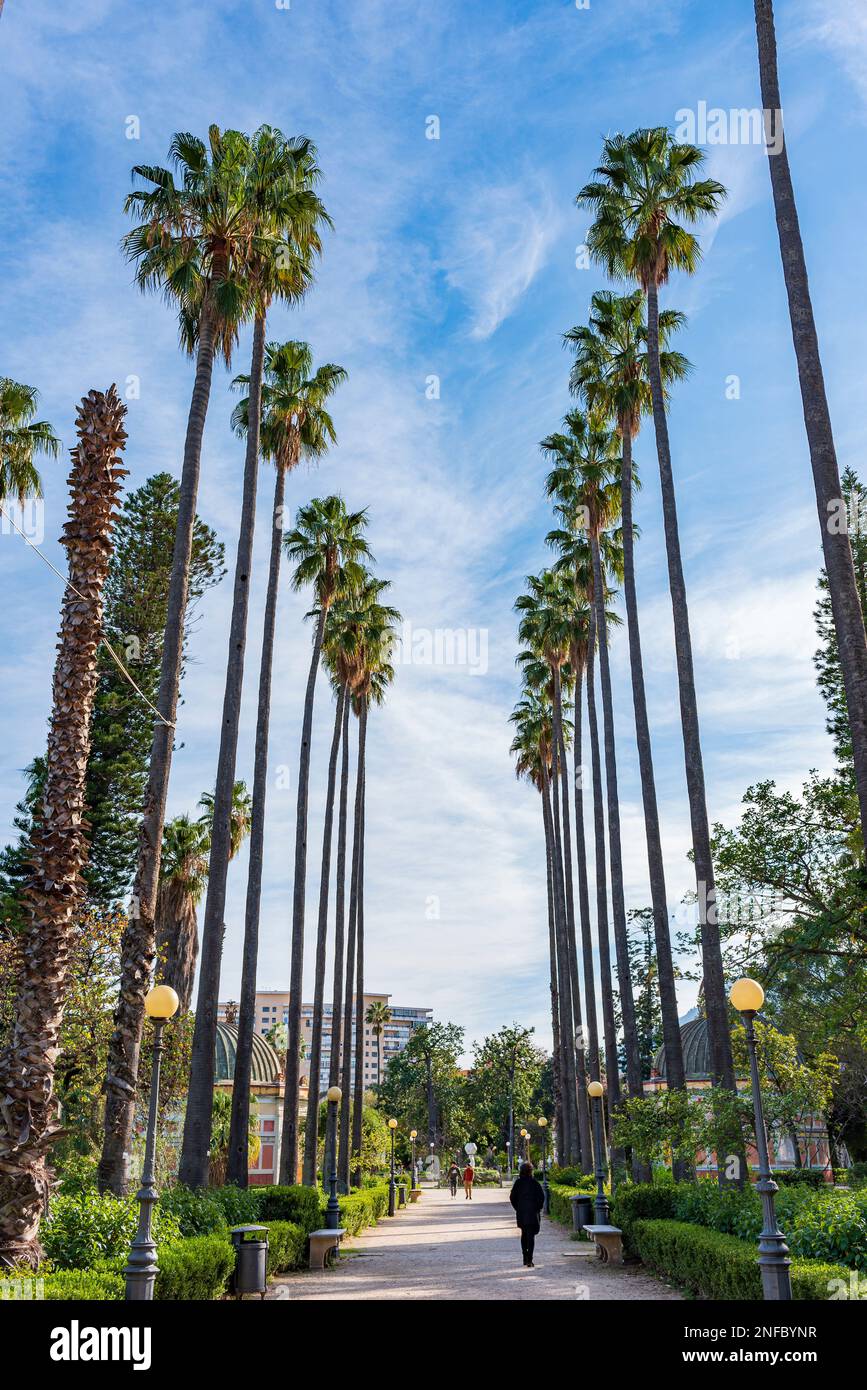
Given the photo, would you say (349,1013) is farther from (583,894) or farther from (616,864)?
(616,864)

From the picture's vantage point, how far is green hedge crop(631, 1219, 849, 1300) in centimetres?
901

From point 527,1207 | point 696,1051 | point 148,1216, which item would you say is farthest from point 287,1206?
point 696,1051

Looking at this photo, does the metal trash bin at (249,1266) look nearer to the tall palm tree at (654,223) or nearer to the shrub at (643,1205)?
the shrub at (643,1205)

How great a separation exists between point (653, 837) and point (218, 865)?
8.98m

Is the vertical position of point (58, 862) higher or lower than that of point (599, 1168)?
higher

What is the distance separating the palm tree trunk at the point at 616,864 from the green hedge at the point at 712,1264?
7.07 m

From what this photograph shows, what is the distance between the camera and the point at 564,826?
3809 cm

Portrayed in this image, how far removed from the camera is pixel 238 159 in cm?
1848
